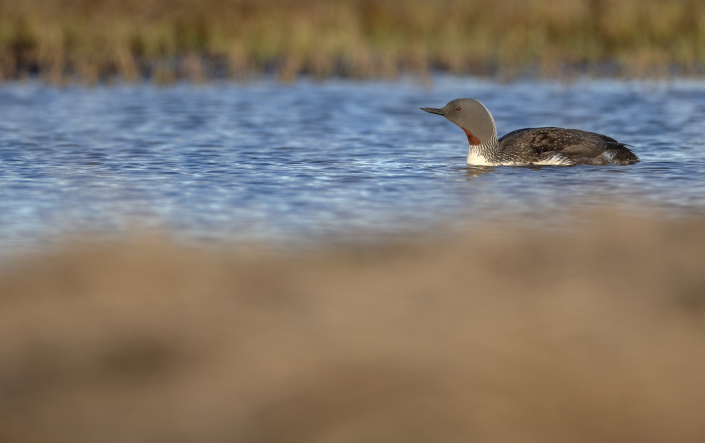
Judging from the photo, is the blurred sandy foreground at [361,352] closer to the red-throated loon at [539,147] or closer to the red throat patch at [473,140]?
the red-throated loon at [539,147]

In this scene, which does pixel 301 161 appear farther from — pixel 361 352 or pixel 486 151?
pixel 361 352

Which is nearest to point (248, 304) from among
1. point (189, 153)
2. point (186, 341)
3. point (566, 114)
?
point (186, 341)

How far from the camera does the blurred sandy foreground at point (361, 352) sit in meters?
3.02

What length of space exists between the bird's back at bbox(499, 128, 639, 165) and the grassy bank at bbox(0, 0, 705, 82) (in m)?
8.29

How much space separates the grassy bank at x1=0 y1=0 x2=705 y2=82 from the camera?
677 inches

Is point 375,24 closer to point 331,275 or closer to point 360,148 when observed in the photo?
point 360,148

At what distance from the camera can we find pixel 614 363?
11.1ft

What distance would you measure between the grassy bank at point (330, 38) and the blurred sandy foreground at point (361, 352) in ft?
41.2

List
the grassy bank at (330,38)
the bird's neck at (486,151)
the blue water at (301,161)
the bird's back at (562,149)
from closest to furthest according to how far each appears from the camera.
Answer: the blue water at (301,161) < the bird's back at (562,149) < the bird's neck at (486,151) < the grassy bank at (330,38)

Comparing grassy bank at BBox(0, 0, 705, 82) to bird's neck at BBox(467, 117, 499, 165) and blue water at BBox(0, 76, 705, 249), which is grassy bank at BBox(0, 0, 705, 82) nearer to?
blue water at BBox(0, 76, 705, 249)

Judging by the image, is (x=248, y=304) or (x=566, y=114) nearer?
(x=248, y=304)

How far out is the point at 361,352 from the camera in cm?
347

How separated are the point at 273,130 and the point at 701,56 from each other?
9.79m

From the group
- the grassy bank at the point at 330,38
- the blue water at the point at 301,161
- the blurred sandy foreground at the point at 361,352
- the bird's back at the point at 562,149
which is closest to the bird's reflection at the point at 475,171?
the blue water at the point at 301,161
